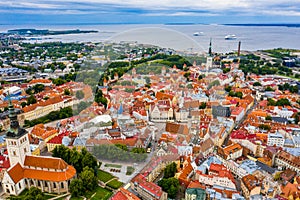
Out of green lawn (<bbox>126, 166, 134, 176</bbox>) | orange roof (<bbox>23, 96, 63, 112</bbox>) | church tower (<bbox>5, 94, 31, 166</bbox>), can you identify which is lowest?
green lawn (<bbox>126, 166, 134, 176</bbox>)

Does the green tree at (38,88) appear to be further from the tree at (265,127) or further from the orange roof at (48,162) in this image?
the tree at (265,127)

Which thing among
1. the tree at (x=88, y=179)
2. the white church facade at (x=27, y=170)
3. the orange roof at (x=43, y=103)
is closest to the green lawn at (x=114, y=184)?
the tree at (x=88, y=179)

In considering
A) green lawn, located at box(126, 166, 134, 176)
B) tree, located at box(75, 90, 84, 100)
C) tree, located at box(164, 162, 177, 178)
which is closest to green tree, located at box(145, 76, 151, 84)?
tree, located at box(75, 90, 84, 100)

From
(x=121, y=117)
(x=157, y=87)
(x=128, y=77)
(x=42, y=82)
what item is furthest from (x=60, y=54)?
(x=121, y=117)

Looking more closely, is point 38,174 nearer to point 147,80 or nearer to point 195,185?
point 195,185

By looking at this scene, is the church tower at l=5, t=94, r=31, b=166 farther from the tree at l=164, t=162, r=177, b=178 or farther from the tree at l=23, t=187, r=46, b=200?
the tree at l=164, t=162, r=177, b=178

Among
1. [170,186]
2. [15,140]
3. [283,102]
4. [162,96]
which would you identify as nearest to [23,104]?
[162,96]
